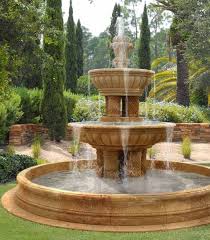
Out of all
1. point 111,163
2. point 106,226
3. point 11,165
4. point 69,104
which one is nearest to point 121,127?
point 111,163

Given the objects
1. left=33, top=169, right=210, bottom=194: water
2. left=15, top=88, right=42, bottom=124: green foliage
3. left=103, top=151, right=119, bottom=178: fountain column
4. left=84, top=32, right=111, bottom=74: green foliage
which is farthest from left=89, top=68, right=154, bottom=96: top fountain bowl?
left=84, top=32, right=111, bottom=74: green foliage

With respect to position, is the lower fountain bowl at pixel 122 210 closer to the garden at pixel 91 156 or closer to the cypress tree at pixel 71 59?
the garden at pixel 91 156

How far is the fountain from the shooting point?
5.56m

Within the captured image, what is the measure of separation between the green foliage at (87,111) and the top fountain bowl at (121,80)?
10.7 m

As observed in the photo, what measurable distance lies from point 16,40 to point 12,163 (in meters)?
2.74

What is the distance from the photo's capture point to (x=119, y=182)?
7.44m

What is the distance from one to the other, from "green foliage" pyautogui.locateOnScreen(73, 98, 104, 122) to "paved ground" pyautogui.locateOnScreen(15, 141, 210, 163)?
232 cm

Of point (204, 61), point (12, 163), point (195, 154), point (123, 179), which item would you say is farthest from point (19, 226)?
point (204, 61)

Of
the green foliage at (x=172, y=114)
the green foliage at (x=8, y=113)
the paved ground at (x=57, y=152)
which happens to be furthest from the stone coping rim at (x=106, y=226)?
the green foliage at (x=172, y=114)

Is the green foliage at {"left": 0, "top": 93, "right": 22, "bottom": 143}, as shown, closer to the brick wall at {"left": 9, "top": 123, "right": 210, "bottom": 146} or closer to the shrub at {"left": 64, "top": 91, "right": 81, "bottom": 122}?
the brick wall at {"left": 9, "top": 123, "right": 210, "bottom": 146}

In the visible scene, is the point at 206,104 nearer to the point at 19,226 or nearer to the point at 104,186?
the point at 104,186

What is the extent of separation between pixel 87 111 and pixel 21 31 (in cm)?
950

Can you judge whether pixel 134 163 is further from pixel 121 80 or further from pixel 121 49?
pixel 121 49

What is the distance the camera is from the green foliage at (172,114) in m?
19.0
